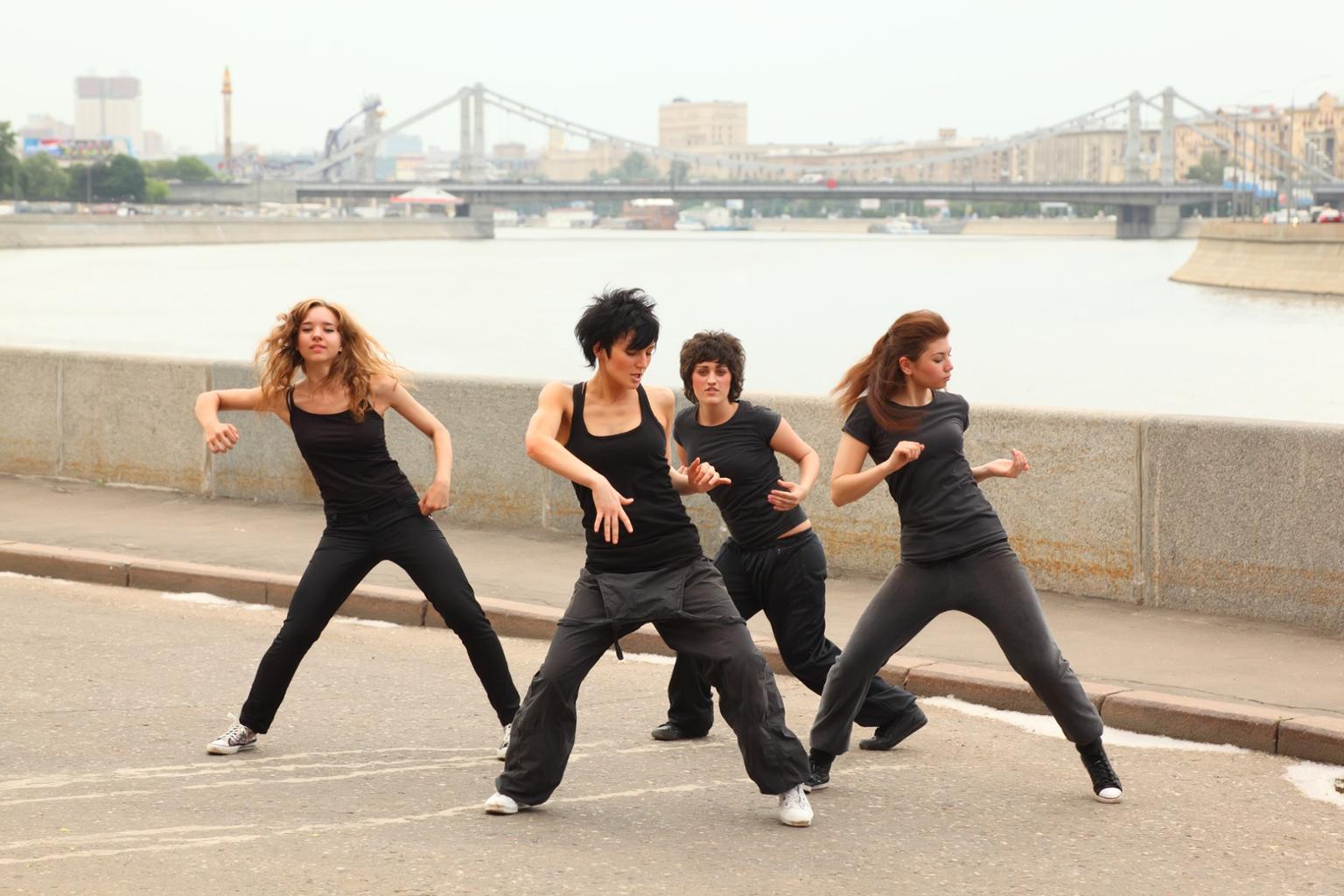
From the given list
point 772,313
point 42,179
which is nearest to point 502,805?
point 772,313

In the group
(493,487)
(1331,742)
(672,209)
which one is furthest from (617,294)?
(672,209)

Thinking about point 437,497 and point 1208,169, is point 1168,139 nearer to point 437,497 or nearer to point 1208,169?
point 1208,169

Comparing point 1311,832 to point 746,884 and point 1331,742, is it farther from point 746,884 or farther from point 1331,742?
point 746,884

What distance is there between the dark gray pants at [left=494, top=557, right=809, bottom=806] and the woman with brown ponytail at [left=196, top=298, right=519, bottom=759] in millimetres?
741

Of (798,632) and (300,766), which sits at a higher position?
(798,632)

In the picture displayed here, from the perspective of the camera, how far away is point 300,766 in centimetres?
564

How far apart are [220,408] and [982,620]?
99.4 inches

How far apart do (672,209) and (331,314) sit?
17392cm

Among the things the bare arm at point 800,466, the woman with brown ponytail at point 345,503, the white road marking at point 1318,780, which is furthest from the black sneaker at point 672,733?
the white road marking at point 1318,780

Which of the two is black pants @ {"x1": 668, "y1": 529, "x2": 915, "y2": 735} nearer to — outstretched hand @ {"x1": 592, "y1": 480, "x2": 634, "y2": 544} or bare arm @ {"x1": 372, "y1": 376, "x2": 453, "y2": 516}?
bare arm @ {"x1": 372, "y1": 376, "x2": 453, "y2": 516}

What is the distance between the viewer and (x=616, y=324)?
485cm

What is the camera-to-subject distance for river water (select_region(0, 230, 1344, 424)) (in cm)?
4403

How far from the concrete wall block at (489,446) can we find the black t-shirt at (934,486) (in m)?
5.04

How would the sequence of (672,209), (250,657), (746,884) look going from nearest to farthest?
(746,884)
(250,657)
(672,209)
